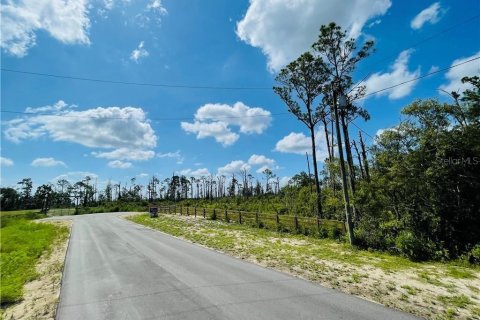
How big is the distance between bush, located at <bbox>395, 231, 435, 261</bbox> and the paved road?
527 centimetres

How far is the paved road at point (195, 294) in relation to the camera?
5344mm

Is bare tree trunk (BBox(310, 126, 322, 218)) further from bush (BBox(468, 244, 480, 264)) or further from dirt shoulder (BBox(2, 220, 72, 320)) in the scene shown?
dirt shoulder (BBox(2, 220, 72, 320))

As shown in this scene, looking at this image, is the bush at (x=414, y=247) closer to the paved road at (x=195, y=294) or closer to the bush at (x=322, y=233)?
the bush at (x=322, y=233)

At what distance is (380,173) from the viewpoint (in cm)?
1285

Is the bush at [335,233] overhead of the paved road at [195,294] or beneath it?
overhead

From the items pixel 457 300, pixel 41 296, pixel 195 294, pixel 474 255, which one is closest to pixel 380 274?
pixel 457 300

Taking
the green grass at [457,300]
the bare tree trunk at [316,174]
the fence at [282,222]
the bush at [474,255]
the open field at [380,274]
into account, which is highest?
the bare tree trunk at [316,174]

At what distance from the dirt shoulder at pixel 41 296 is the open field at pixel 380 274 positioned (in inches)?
241

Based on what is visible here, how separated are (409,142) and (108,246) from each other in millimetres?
15004

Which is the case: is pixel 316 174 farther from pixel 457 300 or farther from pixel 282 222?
pixel 457 300

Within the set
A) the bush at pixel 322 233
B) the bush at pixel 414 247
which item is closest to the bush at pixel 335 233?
the bush at pixel 322 233

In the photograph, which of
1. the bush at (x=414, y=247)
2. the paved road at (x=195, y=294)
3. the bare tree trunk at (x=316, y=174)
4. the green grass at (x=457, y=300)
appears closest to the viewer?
the paved road at (x=195, y=294)

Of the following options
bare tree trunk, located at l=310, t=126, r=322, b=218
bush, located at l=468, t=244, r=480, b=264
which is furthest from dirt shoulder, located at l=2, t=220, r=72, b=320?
bare tree trunk, located at l=310, t=126, r=322, b=218

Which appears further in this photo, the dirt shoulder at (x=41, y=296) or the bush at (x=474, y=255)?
the bush at (x=474, y=255)
